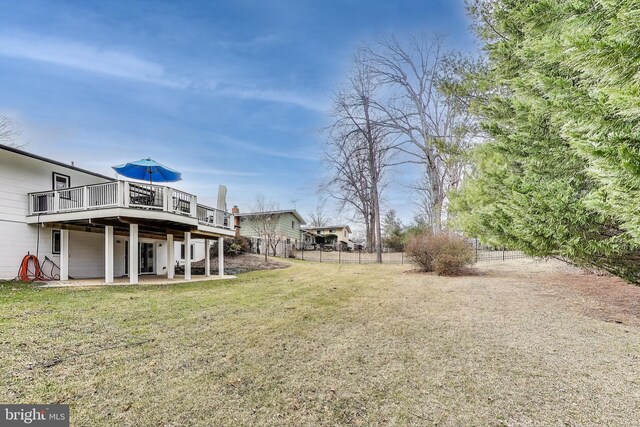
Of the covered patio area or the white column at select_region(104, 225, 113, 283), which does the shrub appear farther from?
the white column at select_region(104, 225, 113, 283)

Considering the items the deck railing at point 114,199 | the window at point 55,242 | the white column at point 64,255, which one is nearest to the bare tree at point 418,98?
the deck railing at point 114,199

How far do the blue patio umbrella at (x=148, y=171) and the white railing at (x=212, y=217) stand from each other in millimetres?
1826

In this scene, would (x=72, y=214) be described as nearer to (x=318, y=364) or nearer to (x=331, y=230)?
(x=318, y=364)

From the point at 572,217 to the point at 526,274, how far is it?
1098cm

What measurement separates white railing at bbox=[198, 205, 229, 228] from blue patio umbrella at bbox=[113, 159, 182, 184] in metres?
1.83

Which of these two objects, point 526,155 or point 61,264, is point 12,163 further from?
point 526,155

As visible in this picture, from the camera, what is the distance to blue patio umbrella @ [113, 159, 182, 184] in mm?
11758

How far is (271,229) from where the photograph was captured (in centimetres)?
2894

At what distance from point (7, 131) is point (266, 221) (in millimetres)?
18220

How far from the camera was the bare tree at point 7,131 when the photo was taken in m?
19.5

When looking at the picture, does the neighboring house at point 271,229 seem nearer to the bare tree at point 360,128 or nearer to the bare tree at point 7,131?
the bare tree at point 360,128

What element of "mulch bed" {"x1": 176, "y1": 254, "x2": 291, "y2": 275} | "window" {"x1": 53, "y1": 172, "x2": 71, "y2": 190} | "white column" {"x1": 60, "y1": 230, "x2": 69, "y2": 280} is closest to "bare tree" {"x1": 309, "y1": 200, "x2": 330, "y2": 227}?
"mulch bed" {"x1": 176, "y1": 254, "x2": 291, "y2": 275}

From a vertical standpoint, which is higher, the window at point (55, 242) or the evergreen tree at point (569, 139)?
the evergreen tree at point (569, 139)

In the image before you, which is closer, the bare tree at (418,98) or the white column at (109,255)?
the white column at (109,255)
